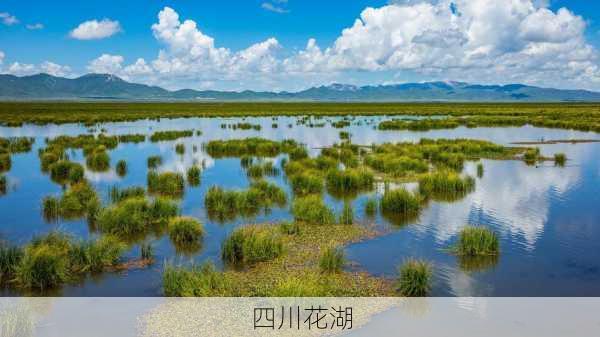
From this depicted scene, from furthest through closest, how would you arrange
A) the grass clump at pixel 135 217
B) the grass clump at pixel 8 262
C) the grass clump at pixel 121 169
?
the grass clump at pixel 121 169
the grass clump at pixel 135 217
the grass clump at pixel 8 262

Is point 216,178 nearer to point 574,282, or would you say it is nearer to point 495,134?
point 574,282

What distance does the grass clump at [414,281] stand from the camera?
10.5m

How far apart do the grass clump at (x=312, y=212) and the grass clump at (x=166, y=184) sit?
677cm

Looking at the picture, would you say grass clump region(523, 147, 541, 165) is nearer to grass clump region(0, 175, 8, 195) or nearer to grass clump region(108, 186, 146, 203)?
grass clump region(108, 186, 146, 203)

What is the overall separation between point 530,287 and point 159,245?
9.42m

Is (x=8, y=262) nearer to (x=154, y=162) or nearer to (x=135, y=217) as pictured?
(x=135, y=217)

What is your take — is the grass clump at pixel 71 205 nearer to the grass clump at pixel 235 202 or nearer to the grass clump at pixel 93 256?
the grass clump at pixel 235 202

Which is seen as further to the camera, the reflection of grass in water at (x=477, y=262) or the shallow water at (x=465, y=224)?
the reflection of grass in water at (x=477, y=262)

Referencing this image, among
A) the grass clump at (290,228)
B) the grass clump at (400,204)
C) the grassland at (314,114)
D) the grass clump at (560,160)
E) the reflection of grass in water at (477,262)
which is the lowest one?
the reflection of grass in water at (477,262)

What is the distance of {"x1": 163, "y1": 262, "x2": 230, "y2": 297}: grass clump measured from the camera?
10156mm

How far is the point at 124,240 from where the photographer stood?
48.0ft

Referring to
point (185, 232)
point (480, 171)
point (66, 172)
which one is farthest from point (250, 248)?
point (66, 172)

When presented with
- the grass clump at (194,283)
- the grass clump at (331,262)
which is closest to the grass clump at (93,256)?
the grass clump at (194,283)

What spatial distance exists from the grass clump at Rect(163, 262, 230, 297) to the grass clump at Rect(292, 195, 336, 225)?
561 centimetres
